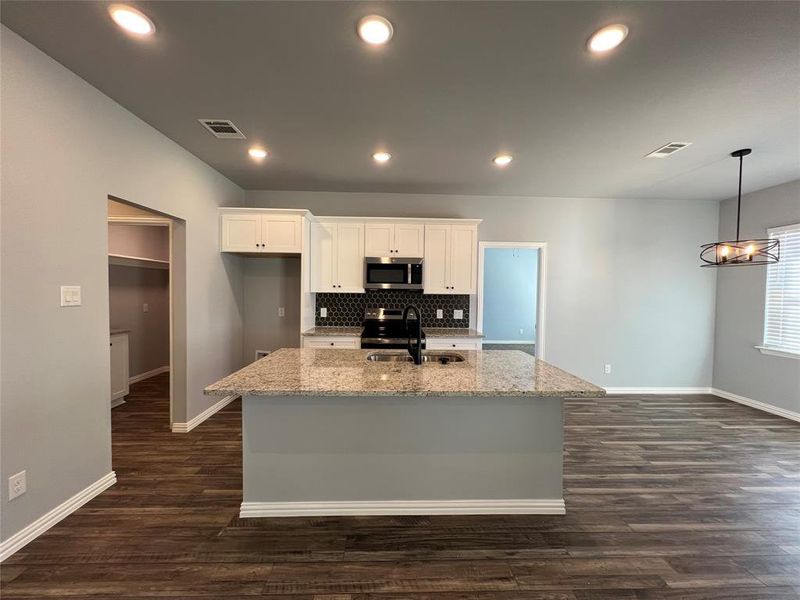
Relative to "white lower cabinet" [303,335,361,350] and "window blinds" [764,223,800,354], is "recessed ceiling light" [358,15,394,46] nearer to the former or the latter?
"white lower cabinet" [303,335,361,350]

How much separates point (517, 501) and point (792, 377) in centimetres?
413

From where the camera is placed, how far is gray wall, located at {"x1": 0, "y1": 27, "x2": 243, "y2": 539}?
5.78 ft

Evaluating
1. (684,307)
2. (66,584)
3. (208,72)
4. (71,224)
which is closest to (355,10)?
(208,72)

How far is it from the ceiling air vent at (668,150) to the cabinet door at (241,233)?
13.5ft

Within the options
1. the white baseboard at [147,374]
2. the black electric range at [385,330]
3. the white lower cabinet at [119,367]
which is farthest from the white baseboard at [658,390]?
the white baseboard at [147,374]

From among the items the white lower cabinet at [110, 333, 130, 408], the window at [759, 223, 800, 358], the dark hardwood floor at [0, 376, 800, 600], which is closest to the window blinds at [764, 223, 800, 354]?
the window at [759, 223, 800, 358]

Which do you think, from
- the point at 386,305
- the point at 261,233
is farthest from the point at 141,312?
the point at 386,305

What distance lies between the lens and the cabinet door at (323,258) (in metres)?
4.25

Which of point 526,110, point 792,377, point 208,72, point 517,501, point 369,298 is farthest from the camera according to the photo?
point 369,298

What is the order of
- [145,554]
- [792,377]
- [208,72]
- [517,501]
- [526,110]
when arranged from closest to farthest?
[145,554], [208,72], [517,501], [526,110], [792,377]

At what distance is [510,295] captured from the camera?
844 centimetres

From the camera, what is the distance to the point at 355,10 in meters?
1.55

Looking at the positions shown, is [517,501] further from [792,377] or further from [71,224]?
[792,377]

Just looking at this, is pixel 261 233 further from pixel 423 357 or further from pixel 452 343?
pixel 452 343
